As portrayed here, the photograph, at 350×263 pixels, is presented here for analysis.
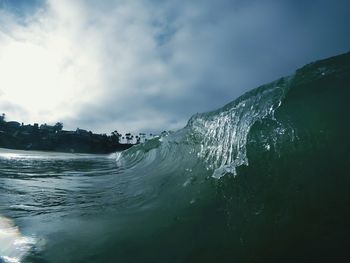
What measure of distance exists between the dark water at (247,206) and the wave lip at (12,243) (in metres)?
0.01

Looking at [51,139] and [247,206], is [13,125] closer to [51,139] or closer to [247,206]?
[51,139]

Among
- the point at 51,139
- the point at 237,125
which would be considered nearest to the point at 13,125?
the point at 51,139

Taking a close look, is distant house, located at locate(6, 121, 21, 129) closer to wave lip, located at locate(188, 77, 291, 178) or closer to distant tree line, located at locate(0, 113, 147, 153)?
distant tree line, located at locate(0, 113, 147, 153)

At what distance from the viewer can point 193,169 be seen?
18.3ft

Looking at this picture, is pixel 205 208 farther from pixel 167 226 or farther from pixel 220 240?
pixel 220 240

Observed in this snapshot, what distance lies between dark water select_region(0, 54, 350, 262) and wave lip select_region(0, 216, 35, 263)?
0.01 m

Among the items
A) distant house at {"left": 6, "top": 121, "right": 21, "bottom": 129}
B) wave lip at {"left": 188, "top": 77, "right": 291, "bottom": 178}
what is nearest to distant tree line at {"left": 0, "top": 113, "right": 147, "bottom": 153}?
distant house at {"left": 6, "top": 121, "right": 21, "bottom": 129}

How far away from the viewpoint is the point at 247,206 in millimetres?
2984

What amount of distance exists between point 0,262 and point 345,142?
10.8ft

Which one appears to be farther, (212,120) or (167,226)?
(212,120)

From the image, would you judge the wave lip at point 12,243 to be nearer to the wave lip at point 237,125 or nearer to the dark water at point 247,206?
the dark water at point 247,206

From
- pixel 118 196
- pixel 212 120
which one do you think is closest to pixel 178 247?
pixel 118 196

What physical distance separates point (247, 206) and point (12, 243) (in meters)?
2.30

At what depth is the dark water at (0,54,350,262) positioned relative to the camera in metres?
2.39
